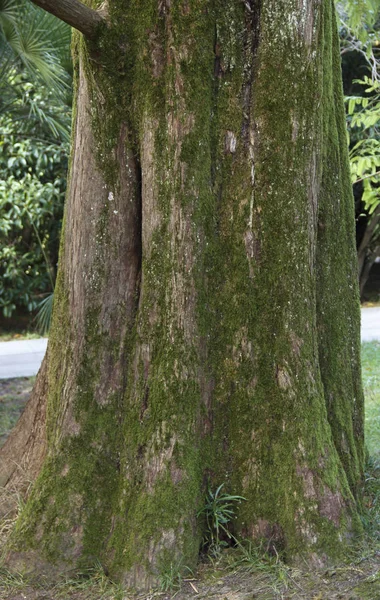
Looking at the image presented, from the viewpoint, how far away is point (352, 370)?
4.34 meters

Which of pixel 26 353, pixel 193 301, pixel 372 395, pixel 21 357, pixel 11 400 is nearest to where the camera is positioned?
pixel 193 301

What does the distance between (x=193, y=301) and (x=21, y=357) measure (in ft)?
23.4

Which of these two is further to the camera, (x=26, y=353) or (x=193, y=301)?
(x=26, y=353)

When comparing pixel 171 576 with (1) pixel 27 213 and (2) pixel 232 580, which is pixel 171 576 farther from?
(1) pixel 27 213

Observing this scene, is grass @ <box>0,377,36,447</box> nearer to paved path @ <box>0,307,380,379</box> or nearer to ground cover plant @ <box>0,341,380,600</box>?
paved path @ <box>0,307,380,379</box>

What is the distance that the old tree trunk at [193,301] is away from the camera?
145 inches

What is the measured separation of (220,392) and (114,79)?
65.2 inches

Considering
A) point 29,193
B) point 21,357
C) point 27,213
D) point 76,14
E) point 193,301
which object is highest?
point 29,193

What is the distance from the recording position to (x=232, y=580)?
3.56 m

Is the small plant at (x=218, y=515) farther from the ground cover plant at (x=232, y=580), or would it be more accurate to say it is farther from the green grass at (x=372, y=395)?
the green grass at (x=372, y=395)

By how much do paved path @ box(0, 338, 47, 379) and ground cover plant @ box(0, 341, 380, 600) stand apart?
591 cm

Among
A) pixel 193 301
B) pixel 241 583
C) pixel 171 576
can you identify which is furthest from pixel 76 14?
pixel 241 583

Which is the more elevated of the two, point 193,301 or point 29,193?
point 29,193

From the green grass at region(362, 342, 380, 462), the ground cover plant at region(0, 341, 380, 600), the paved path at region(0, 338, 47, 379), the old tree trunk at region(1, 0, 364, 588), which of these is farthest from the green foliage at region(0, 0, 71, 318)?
the ground cover plant at region(0, 341, 380, 600)
